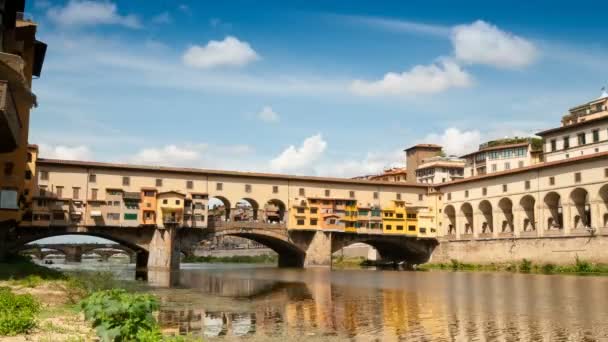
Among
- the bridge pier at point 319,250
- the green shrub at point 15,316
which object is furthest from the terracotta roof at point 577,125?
the green shrub at point 15,316

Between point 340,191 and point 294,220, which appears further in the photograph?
point 340,191

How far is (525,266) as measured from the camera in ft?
220

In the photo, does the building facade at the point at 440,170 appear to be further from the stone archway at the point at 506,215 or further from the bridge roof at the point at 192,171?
the stone archway at the point at 506,215

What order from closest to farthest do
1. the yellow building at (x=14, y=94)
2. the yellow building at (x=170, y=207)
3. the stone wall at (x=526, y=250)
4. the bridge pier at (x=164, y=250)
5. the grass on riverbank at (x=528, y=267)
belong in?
the yellow building at (x=14, y=94)
the grass on riverbank at (x=528, y=267)
the stone wall at (x=526, y=250)
the bridge pier at (x=164, y=250)
the yellow building at (x=170, y=207)

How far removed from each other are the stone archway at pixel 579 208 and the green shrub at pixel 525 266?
6.46 metres

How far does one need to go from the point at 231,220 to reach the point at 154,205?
33.0 feet

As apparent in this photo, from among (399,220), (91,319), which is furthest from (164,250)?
(91,319)

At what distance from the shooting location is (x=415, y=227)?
83.4 meters

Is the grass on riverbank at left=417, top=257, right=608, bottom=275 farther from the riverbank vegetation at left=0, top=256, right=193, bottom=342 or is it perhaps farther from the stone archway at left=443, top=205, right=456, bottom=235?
the riverbank vegetation at left=0, top=256, right=193, bottom=342

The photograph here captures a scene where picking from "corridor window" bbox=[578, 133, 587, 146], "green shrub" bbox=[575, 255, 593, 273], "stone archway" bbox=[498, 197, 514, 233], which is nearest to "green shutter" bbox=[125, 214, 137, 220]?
"stone archway" bbox=[498, 197, 514, 233]

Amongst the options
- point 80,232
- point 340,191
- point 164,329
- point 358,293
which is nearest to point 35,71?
point 80,232

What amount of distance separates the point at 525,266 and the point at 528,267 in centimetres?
43

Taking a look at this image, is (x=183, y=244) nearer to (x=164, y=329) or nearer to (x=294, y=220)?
(x=294, y=220)

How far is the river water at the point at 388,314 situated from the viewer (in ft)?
62.7
